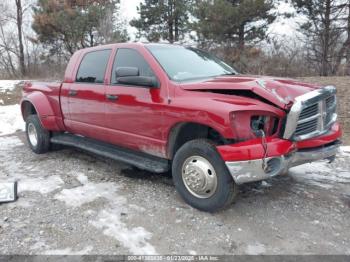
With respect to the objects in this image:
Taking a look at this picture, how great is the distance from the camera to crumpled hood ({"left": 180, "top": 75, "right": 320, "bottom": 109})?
138 inches

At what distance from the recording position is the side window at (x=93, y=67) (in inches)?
203

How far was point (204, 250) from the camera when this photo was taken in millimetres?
3236

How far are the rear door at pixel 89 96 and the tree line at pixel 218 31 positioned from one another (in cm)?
1308

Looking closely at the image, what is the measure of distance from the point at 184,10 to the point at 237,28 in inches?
196

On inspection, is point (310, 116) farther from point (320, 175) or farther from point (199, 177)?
point (320, 175)

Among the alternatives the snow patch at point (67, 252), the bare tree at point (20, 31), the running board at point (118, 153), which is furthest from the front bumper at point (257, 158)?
the bare tree at point (20, 31)

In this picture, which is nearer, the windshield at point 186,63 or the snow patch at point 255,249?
the snow patch at point 255,249

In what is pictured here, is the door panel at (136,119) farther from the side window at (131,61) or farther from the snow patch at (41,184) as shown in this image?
the snow patch at (41,184)

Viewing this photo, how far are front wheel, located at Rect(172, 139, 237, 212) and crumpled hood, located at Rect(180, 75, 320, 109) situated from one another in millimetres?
600

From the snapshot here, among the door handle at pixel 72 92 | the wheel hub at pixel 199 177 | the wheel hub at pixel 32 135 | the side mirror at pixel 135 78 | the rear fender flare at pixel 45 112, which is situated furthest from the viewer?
the wheel hub at pixel 32 135

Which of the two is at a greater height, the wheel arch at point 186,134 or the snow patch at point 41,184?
the wheel arch at point 186,134

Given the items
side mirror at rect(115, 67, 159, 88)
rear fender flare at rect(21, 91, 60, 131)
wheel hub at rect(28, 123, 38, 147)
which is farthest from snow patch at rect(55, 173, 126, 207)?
wheel hub at rect(28, 123, 38, 147)

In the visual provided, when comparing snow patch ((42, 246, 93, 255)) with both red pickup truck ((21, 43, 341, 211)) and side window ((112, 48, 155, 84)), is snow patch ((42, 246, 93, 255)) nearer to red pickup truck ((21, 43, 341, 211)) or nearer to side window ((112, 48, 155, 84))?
red pickup truck ((21, 43, 341, 211))

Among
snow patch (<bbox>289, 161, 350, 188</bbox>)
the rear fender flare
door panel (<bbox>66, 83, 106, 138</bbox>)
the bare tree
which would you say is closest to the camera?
snow patch (<bbox>289, 161, 350, 188</bbox>)
